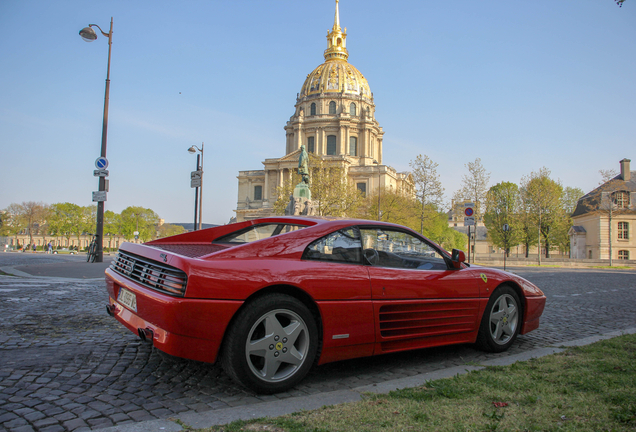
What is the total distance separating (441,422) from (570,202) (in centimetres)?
7211

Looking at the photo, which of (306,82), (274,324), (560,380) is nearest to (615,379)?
(560,380)

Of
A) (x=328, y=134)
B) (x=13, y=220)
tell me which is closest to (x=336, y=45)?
(x=328, y=134)

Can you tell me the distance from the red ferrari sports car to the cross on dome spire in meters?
99.5

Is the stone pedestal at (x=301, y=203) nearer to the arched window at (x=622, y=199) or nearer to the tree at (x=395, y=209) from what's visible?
the tree at (x=395, y=209)

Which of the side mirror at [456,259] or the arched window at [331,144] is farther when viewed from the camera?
the arched window at [331,144]

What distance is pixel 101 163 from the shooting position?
15.9 metres

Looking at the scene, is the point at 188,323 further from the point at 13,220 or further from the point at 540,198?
the point at 13,220

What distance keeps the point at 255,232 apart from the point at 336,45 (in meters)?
102

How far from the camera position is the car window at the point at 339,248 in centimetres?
349

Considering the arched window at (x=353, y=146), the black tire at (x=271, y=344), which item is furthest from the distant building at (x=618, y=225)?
the black tire at (x=271, y=344)

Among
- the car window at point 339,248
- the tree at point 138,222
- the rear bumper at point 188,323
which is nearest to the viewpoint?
the rear bumper at point 188,323

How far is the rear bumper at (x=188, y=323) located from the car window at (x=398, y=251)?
140cm

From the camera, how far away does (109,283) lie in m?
3.84

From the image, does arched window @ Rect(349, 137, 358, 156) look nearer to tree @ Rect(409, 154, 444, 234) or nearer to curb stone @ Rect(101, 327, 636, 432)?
tree @ Rect(409, 154, 444, 234)
